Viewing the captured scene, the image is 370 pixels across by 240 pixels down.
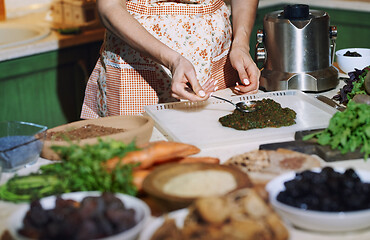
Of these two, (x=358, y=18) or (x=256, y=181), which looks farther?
(x=358, y=18)

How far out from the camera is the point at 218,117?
1.79 meters

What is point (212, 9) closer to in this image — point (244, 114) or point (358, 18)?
point (244, 114)

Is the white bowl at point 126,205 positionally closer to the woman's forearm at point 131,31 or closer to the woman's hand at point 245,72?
the woman's forearm at point 131,31

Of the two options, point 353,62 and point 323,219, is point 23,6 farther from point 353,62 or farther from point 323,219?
point 323,219

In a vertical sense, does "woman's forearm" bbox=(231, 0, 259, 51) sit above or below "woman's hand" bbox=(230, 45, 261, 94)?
above

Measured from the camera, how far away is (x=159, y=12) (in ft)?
7.07

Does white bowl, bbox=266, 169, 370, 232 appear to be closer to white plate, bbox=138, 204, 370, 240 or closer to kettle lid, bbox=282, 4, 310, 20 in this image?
white plate, bbox=138, 204, 370, 240

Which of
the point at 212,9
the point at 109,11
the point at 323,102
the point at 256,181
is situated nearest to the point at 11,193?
the point at 256,181

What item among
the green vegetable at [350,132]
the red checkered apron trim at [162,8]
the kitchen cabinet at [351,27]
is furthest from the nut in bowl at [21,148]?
the kitchen cabinet at [351,27]

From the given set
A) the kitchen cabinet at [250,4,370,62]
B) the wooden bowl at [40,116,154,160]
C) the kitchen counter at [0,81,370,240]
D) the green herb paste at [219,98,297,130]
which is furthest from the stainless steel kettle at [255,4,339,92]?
the kitchen cabinet at [250,4,370,62]

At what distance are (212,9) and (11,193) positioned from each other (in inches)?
50.2

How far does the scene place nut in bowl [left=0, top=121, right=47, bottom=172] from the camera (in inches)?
54.2

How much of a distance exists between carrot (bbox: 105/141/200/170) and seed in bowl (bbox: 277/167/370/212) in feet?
1.10

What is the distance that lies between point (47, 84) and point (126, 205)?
2.45 meters
